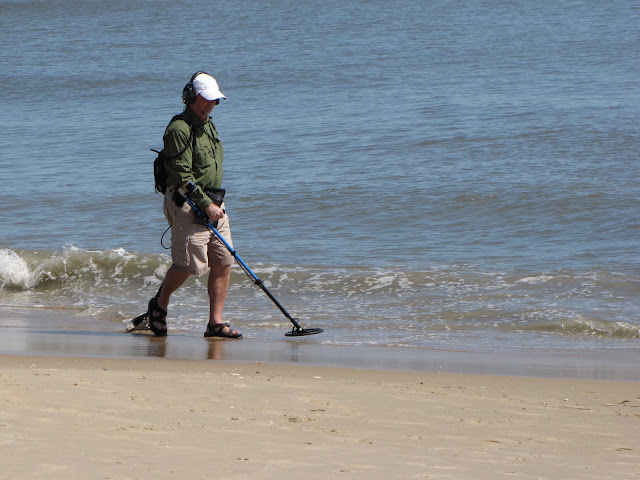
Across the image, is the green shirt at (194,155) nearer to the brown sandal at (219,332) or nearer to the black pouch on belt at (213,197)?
the black pouch on belt at (213,197)

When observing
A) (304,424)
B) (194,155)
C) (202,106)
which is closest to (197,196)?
(194,155)

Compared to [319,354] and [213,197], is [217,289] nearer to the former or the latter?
[213,197]

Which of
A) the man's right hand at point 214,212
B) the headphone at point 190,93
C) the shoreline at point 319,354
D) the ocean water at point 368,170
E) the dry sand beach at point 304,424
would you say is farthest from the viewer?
the ocean water at point 368,170

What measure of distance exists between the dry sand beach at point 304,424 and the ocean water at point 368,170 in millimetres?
1818

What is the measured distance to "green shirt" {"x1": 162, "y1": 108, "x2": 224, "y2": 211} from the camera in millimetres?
6055

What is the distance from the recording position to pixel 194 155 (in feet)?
20.2

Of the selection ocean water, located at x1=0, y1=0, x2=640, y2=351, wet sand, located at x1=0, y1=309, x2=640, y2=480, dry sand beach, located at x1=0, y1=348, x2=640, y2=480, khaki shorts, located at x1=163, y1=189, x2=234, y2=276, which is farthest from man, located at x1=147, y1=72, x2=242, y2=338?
dry sand beach, located at x1=0, y1=348, x2=640, y2=480

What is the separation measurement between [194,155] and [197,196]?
0.26 meters

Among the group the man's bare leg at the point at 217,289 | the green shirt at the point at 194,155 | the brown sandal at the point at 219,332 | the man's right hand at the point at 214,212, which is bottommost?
the brown sandal at the point at 219,332

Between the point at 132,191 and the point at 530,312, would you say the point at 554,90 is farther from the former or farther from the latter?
the point at 530,312

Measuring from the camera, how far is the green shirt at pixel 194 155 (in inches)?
238

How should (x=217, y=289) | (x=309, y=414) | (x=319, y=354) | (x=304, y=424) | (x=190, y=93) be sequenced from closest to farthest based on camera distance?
(x=304, y=424) < (x=309, y=414) < (x=190, y=93) < (x=319, y=354) < (x=217, y=289)

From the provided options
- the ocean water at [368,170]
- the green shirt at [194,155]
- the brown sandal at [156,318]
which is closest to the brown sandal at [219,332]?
the brown sandal at [156,318]

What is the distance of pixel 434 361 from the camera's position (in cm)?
597
